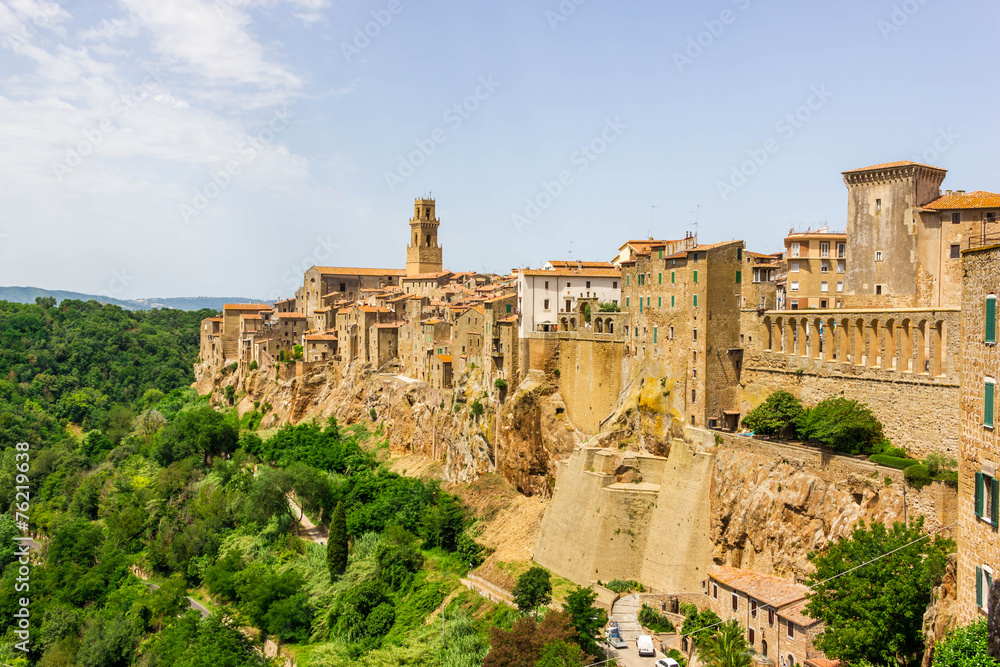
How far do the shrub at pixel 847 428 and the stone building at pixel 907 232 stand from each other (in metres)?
9.35

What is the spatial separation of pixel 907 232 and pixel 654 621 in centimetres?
2223

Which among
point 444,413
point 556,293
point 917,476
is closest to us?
point 917,476

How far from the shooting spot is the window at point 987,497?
15109mm

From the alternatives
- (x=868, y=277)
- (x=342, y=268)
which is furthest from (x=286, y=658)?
(x=342, y=268)

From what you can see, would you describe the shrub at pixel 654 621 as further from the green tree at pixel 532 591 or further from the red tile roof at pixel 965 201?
the red tile roof at pixel 965 201

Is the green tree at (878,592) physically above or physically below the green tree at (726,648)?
above

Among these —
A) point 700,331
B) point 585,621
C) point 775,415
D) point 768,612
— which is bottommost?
point 585,621

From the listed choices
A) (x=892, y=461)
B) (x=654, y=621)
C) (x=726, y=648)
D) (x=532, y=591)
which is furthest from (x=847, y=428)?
(x=532, y=591)

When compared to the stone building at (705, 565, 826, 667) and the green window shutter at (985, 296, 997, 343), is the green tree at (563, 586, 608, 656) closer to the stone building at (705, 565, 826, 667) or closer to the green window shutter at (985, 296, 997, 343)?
the stone building at (705, 565, 826, 667)

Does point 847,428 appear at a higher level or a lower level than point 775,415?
lower

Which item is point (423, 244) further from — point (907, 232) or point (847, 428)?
point (847, 428)

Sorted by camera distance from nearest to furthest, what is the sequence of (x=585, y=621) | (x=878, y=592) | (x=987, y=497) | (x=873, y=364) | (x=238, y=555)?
(x=987, y=497) → (x=878, y=592) → (x=585, y=621) → (x=873, y=364) → (x=238, y=555)

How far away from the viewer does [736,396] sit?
128 ft

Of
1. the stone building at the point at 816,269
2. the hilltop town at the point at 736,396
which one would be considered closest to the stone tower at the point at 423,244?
the hilltop town at the point at 736,396
